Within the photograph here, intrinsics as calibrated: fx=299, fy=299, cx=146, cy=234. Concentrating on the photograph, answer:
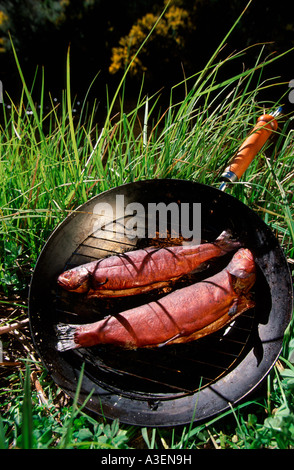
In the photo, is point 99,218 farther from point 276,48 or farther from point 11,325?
point 276,48

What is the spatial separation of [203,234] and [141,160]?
968 millimetres

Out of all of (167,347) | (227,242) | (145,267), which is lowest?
(167,347)

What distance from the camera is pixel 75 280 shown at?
183 centimetres

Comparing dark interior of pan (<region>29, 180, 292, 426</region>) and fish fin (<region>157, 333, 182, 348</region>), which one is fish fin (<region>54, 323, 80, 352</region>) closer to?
dark interior of pan (<region>29, 180, 292, 426</region>)

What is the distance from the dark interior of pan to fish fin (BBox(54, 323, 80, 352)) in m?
0.04

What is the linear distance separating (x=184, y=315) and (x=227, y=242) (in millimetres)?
556

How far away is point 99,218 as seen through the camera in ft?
6.88

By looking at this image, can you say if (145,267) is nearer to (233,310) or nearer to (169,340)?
(169,340)

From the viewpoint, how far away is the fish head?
6.00 ft

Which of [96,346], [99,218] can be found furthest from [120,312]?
[99,218]

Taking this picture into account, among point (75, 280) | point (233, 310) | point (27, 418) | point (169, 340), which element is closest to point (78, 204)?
point (75, 280)

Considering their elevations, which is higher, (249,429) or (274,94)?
(274,94)

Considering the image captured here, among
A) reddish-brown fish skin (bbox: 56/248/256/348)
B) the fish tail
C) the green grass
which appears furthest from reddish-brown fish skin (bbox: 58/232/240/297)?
the green grass

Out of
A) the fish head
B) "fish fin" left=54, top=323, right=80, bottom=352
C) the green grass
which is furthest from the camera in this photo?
the fish head
